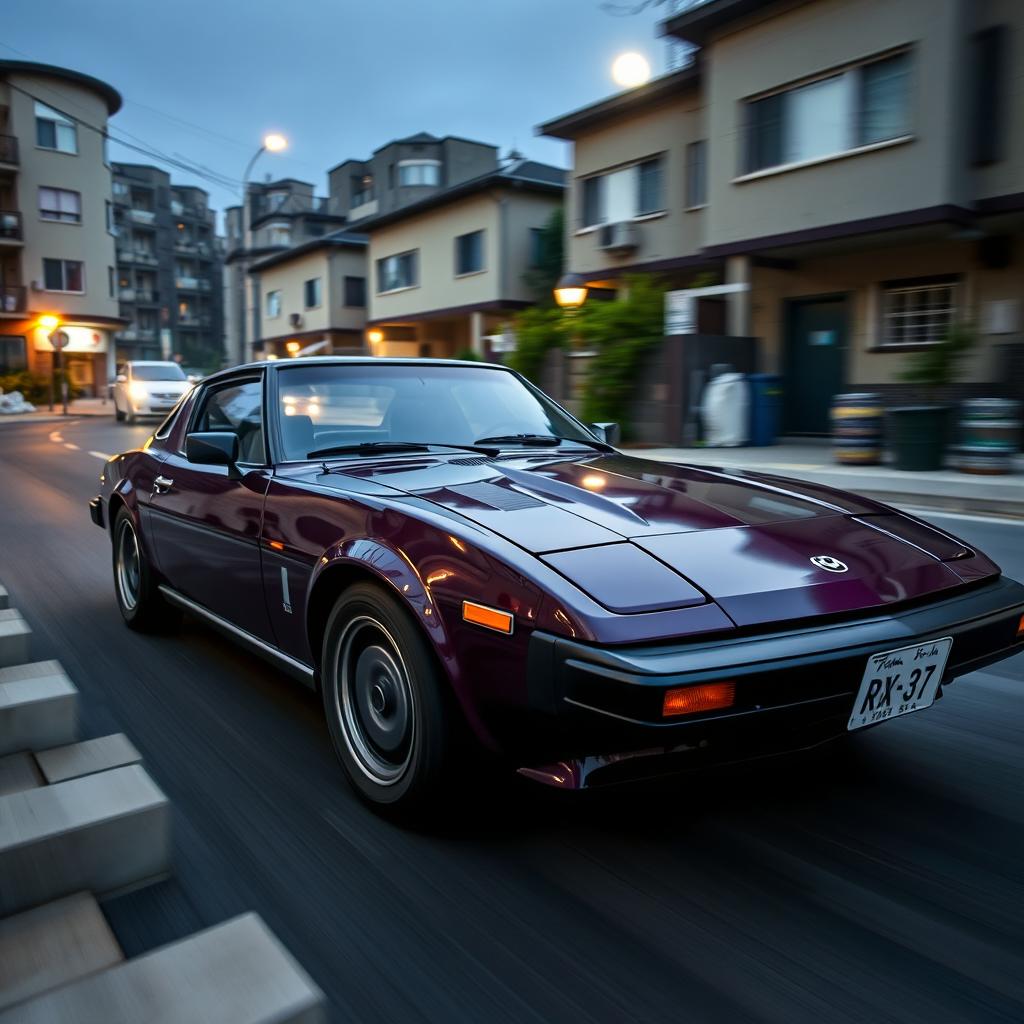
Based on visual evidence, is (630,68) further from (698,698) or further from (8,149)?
(8,149)

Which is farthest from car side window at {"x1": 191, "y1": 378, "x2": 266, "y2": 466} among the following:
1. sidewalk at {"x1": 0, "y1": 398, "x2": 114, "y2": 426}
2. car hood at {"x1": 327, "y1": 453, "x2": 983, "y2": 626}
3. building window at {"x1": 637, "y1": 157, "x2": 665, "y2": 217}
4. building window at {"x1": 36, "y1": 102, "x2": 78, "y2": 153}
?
building window at {"x1": 36, "y1": 102, "x2": 78, "y2": 153}

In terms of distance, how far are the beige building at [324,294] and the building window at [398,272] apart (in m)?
3.43

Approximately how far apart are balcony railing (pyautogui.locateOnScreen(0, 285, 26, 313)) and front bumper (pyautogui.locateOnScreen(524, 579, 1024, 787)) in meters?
48.7

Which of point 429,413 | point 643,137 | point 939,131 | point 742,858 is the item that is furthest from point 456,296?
point 742,858

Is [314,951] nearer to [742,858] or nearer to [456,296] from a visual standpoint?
[742,858]

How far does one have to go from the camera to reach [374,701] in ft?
8.99

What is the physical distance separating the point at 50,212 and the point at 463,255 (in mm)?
28348

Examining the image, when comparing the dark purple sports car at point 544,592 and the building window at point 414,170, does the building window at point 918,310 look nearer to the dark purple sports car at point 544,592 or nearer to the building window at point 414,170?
the dark purple sports car at point 544,592

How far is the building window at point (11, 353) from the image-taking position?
147ft

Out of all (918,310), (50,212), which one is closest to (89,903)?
(918,310)

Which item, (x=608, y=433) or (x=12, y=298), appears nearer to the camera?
(x=608, y=433)

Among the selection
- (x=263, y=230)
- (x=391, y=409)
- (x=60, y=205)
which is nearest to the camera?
(x=391, y=409)

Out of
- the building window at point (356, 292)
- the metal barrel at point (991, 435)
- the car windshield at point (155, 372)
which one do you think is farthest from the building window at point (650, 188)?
the building window at point (356, 292)

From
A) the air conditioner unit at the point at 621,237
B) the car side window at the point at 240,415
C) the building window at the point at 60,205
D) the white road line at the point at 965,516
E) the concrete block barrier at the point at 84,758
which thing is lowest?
the white road line at the point at 965,516
